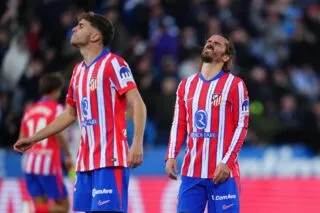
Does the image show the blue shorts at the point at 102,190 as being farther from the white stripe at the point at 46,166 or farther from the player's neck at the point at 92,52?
the white stripe at the point at 46,166

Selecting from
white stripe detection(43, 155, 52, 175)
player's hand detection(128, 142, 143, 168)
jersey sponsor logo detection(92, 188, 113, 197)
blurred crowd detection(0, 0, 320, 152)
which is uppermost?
blurred crowd detection(0, 0, 320, 152)

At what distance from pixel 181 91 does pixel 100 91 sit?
76cm

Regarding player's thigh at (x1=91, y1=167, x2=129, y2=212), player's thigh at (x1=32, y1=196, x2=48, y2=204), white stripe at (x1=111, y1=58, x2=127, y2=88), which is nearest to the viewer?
player's thigh at (x1=91, y1=167, x2=129, y2=212)

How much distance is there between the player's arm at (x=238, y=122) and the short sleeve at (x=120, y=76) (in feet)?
2.85

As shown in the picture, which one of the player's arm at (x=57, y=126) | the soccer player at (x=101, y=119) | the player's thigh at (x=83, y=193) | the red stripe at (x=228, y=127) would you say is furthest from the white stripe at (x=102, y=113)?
the red stripe at (x=228, y=127)

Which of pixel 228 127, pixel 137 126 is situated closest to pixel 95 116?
pixel 137 126

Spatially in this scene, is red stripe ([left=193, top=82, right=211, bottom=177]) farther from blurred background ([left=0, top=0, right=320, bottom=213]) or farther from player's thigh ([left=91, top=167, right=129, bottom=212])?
blurred background ([left=0, top=0, right=320, bottom=213])

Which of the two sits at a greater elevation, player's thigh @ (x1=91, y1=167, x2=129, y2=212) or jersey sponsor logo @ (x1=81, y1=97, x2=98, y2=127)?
jersey sponsor logo @ (x1=81, y1=97, x2=98, y2=127)

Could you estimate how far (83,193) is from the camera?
7.74m

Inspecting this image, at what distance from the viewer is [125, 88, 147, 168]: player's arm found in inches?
286

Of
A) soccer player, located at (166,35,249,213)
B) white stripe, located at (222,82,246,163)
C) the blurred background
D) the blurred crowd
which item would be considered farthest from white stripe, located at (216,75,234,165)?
the blurred crowd

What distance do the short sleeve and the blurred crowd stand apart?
7.19 meters

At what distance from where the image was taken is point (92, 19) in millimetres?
7922

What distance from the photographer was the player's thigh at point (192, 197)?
314 inches
